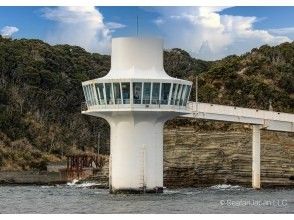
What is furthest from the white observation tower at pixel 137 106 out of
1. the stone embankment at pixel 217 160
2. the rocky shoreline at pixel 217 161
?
the stone embankment at pixel 217 160

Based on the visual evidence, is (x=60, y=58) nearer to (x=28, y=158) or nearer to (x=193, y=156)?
(x=28, y=158)

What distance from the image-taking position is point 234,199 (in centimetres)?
6325

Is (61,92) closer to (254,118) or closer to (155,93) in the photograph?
(254,118)

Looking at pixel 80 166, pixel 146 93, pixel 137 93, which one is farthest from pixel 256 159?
pixel 80 166

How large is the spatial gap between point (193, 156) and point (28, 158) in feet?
146

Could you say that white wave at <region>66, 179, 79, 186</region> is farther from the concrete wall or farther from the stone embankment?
the stone embankment

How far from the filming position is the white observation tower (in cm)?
6444

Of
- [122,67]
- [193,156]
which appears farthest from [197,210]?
[193,156]

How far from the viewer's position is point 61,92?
452ft

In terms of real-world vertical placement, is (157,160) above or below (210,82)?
below

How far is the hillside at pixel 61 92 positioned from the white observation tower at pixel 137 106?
5158 centimetres

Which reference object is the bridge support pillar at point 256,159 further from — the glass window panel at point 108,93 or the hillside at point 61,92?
the hillside at point 61,92

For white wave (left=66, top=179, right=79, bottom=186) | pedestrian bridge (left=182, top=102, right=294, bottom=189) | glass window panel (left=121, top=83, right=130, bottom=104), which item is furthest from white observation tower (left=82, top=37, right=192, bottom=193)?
white wave (left=66, top=179, right=79, bottom=186)

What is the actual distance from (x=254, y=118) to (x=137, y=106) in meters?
16.1
